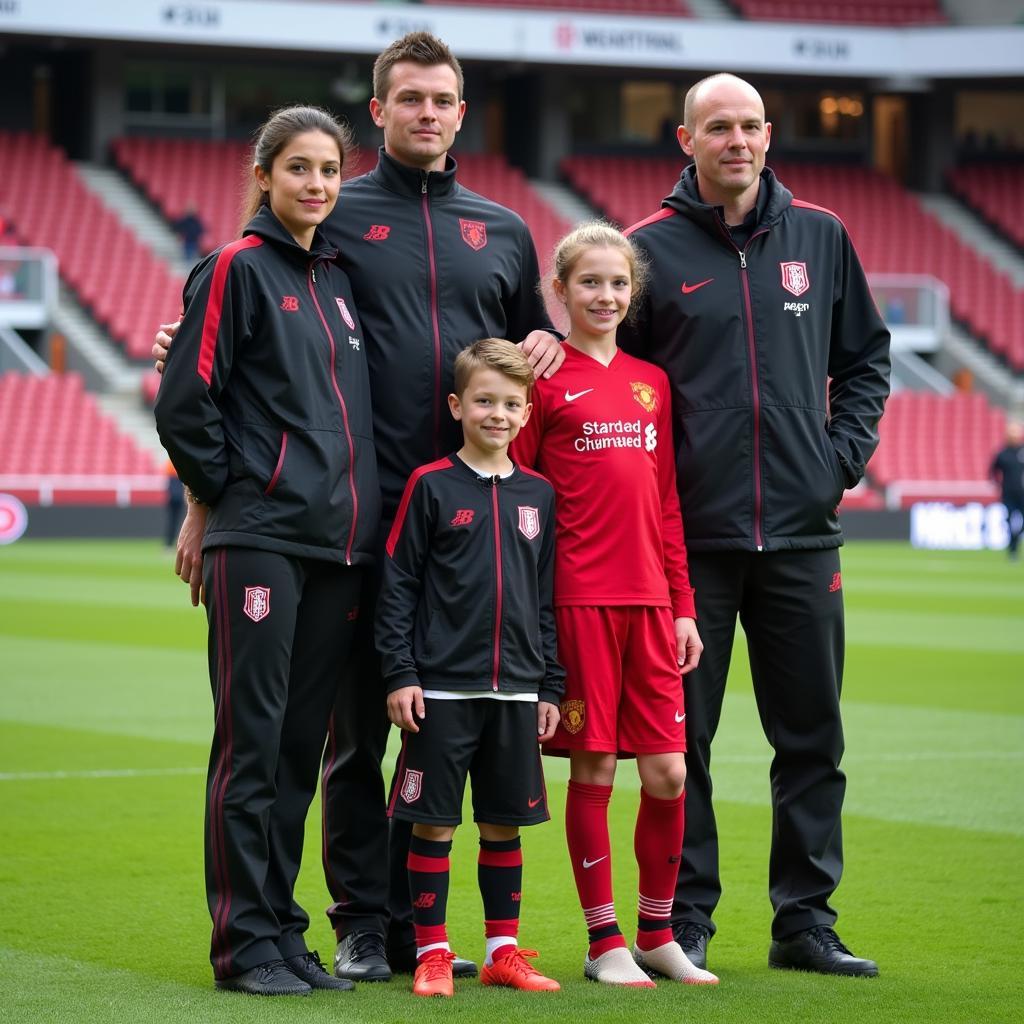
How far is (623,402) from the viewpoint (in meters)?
5.28

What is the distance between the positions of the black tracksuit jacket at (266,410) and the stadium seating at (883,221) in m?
34.0

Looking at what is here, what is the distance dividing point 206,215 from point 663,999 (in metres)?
34.2

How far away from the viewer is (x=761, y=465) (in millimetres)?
5414

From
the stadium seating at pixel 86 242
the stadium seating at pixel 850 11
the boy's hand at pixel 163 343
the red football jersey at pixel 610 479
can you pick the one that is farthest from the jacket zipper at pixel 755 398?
the stadium seating at pixel 850 11

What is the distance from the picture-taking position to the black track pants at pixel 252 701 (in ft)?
16.4

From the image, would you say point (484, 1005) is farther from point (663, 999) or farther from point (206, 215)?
point (206, 215)

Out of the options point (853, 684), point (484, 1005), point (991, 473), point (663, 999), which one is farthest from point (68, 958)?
point (991, 473)

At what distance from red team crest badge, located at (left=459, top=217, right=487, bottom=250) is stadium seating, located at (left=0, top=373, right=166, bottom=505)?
24.2 m

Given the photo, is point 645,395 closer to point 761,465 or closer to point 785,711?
point 761,465

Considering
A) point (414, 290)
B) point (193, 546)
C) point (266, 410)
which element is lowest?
point (193, 546)

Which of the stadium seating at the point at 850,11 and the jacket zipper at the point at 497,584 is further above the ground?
the stadium seating at the point at 850,11

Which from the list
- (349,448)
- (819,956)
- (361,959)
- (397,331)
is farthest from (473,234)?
(819,956)

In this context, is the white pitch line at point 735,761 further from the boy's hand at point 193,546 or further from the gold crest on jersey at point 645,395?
the gold crest on jersey at point 645,395

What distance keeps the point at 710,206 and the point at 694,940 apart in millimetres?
2163
